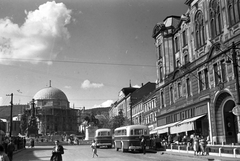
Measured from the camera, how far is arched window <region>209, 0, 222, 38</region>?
3188cm

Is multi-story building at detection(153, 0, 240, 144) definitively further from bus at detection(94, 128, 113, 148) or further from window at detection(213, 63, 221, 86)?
bus at detection(94, 128, 113, 148)

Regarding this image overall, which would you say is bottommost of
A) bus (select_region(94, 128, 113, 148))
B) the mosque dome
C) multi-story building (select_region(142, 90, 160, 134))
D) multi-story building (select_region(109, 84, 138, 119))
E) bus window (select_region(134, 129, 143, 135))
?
bus (select_region(94, 128, 113, 148))

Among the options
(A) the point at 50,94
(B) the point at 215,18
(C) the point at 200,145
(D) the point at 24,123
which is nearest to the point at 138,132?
(C) the point at 200,145

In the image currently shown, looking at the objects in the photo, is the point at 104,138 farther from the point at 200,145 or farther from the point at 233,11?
the point at 233,11

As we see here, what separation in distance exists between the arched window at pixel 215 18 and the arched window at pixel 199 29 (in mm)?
2278

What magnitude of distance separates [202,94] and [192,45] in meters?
6.67

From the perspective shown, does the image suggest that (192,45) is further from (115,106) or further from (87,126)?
(115,106)

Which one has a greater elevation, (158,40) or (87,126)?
(158,40)

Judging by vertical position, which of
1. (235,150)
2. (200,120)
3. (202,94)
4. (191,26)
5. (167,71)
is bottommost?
(235,150)

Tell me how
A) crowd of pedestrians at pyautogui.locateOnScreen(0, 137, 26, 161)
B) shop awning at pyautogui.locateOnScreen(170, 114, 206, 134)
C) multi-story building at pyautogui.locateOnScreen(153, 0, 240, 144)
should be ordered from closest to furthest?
crowd of pedestrians at pyautogui.locateOnScreen(0, 137, 26, 161)
multi-story building at pyautogui.locateOnScreen(153, 0, 240, 144)
shop awning at pyautogui.locateOnScreen(170, 114, 206, 134)

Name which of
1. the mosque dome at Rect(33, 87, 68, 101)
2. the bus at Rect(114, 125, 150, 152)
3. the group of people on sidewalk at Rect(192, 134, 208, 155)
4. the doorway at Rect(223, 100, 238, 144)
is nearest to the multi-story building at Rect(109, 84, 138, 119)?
the mosque dome at Rect(33, 87, 68, 101)

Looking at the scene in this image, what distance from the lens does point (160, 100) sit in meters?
48.8

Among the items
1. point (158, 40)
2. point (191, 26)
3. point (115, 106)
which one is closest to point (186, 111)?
point (191, 26)

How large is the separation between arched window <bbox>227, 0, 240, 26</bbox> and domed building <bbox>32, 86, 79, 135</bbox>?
114858 millimetres
